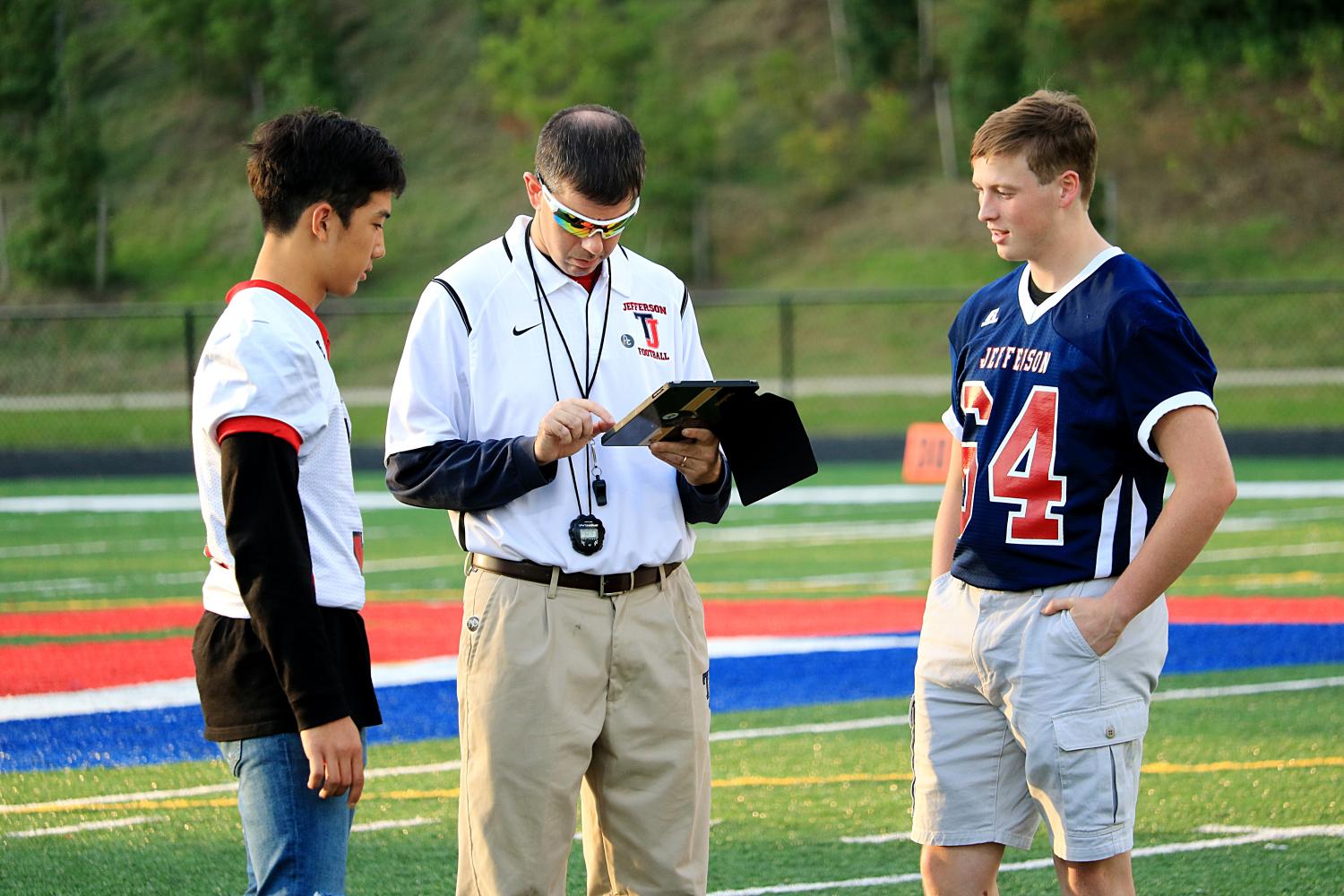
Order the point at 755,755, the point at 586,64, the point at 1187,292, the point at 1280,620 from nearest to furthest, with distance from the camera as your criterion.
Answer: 1. the point at 755,755
2. the point at 1280,620
3. the point at 1187,292
4. the point at 586,64

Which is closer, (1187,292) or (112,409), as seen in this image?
(1187,292)

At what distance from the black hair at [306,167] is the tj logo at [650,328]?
0.76m

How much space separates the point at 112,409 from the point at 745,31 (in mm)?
29048

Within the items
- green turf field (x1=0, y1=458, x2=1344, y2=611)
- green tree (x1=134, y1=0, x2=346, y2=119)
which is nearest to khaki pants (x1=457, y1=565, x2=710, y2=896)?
green turf field (x1=0, y1=458, x2=1344, y2=611)

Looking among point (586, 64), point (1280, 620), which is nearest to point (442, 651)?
point (1280, 620)

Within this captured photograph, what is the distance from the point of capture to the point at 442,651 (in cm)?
886

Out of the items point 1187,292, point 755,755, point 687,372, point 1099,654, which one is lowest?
point 755,755

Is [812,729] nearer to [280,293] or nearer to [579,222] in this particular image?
[579,222]

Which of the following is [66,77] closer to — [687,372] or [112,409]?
[112,409]

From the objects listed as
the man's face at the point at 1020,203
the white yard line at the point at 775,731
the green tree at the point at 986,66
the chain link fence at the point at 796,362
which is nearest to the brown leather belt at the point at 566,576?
the man's face at the point at 1020,203

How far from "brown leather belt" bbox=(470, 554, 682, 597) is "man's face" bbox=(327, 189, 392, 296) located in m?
0.70

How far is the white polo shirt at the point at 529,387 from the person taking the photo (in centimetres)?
346

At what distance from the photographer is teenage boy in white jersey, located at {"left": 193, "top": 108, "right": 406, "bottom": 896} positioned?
111 inches

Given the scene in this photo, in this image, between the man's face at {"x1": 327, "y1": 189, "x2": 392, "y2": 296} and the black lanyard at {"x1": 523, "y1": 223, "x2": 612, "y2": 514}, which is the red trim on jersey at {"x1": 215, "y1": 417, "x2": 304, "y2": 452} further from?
the black lanyard at {"x1": 523, "y1": 223, "x2": 612, "y2": 514}
